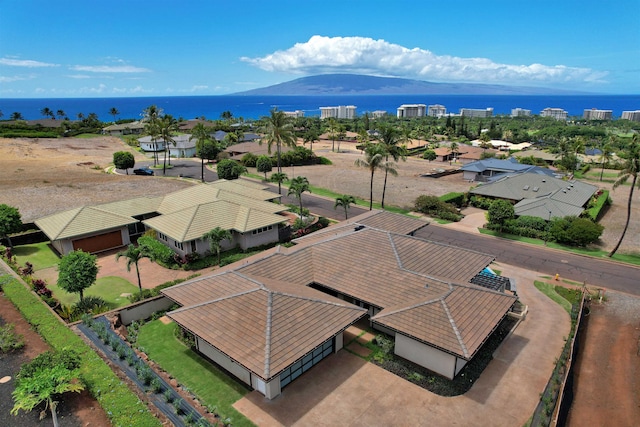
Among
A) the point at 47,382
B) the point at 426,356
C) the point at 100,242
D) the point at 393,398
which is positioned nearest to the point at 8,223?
the point at 100,242

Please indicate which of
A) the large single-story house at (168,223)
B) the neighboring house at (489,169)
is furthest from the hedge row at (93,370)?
the neighboring house at (489,169)

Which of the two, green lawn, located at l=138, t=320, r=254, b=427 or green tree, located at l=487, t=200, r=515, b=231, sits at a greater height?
green tree, located at l=487, t=200, r=515, b=231

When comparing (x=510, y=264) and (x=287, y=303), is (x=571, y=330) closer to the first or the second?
(x=510, y=264)

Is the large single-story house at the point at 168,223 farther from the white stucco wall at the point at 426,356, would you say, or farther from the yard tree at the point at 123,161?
the yard tree at the point at 123,161

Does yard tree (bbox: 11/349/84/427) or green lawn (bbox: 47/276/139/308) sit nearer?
yard tree (bbox: 11/349/84/427)

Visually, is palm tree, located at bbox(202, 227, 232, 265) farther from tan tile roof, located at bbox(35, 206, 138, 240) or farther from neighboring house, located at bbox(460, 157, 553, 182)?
neighboring house, located at bbox(460, 157, 553, 182)

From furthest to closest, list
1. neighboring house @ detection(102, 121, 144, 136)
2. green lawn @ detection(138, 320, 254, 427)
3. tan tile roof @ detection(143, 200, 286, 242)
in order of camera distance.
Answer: neighboring house @ detection(102, 121, 144, 136) → tan tile roof @ detection(143, 200, 286, 242) → green lawn @ detection(138, 320, 254, 427)

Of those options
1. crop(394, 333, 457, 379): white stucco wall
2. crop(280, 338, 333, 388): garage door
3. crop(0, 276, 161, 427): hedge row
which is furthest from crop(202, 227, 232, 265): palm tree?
crop(394, 333, 457, 379): white stucco wall
